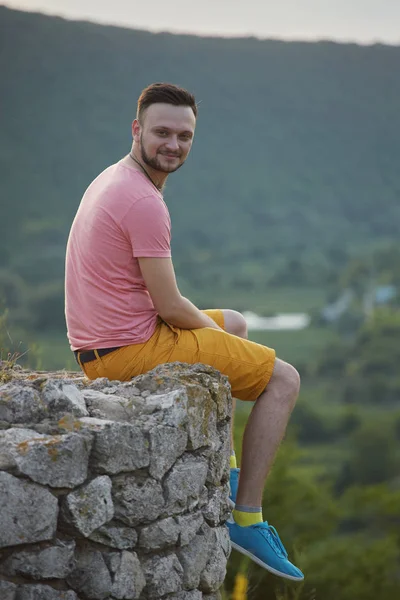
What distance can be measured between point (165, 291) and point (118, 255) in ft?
0.87

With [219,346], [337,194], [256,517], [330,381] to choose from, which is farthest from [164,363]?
[337,194]

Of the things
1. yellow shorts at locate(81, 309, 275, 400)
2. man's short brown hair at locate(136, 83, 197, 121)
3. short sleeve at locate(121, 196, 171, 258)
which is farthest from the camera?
man's short brown hair at locate(136, 83, 197, 121)

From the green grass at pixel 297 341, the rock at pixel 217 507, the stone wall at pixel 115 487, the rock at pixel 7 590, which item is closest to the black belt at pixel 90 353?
the stone wall at pixel 115 487

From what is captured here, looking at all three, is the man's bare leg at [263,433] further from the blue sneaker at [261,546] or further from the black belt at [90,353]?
the black belt at [90,353]

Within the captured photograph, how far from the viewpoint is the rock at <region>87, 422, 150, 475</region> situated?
3.48 meters

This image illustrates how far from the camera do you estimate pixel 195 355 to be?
4.22 metres

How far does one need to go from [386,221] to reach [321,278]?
1081 cm

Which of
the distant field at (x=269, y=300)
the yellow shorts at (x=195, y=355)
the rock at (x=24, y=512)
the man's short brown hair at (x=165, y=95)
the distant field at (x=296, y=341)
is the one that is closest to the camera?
the rock at (x=24, y=512)

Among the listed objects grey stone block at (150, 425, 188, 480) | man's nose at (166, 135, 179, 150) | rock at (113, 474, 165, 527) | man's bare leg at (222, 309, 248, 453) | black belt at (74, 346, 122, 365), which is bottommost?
rock at (113, 474, 165, 527)

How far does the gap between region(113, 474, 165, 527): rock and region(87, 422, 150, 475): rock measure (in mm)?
50

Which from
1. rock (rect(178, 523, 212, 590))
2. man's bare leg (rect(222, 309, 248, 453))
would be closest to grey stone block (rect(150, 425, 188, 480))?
rock (rect(178, 523, 212, 590))

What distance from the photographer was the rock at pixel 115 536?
3467 mm

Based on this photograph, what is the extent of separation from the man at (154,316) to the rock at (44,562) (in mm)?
1044

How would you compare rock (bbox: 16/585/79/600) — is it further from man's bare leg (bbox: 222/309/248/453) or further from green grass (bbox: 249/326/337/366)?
green grass (bbox: 249/326/337/366)
